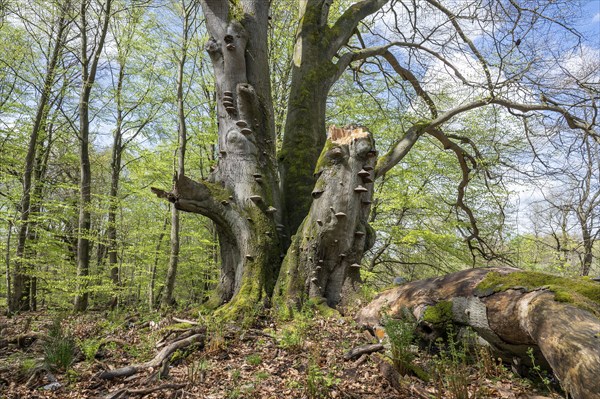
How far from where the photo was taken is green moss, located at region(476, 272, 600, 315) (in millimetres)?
2193

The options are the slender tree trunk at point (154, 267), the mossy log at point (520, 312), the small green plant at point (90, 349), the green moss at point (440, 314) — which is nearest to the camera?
the mossy log at point (520, 312)

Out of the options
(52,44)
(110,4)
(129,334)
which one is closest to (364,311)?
(129,334)

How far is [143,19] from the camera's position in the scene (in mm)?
10414

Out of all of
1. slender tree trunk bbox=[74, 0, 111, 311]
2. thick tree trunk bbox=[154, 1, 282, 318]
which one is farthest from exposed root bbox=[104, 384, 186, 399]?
slender tree trunk bbox=[74, 0, 111, 311]

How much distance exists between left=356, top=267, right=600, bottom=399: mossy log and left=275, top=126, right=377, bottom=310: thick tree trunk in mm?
711

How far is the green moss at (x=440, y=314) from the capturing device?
3051 millimetres

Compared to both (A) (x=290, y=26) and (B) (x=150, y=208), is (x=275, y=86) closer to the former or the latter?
(A) (x=290, y=26)

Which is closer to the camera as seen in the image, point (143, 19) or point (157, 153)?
point (143, 19)

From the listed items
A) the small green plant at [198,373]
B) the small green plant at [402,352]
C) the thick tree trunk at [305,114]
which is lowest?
the small green plant at [198,373]

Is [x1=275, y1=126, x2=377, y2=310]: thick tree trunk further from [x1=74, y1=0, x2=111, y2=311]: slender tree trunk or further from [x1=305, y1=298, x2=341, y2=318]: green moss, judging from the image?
[x1=74, y1=0, x2=111, y2=311]: slender tree trunk

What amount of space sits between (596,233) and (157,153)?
13.2 metres

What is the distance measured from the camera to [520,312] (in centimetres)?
243

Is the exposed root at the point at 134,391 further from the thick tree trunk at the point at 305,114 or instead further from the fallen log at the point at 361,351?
the thick tree trunk at the point at 305,114

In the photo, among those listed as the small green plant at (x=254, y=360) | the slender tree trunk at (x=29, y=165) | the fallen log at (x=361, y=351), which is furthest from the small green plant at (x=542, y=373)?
the slender tree trunk at (x=29, y=165)
